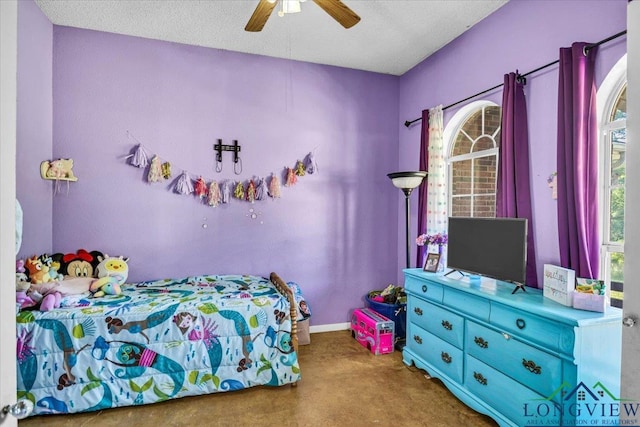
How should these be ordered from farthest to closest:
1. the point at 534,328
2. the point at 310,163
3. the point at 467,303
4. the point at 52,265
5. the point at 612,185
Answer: the point at 310,163 < the point at 52,265 < the point at 467,303 < the point at 612,185 < the point at 534,328

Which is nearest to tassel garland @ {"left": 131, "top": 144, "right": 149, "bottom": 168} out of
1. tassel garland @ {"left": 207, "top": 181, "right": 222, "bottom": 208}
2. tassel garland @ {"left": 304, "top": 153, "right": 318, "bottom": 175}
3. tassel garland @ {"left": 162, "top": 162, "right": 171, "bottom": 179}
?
tassel garland @ {"left": 162, "top": 162, "right": 171, "bottom": 179}

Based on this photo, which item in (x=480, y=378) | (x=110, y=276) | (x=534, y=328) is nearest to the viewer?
(x=534, y=328)

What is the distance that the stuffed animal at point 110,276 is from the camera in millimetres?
2643

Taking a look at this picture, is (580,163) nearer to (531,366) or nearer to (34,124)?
(531,366)

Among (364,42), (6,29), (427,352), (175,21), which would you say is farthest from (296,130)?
(6,29)

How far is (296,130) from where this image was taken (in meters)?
3.61

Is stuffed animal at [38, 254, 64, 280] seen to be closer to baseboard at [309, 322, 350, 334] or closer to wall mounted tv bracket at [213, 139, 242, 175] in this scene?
wall mounted tv bracket at [213, 139, 242, 175]

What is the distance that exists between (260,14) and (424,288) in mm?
2229

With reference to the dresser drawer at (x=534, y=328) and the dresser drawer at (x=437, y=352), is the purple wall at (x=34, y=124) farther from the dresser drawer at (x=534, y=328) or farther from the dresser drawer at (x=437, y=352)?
the dresser drawer at (x=534, y=328)

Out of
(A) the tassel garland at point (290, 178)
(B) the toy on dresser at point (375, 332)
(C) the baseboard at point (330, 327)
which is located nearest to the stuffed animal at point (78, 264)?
(A) the tassel garland at point (290, 178)

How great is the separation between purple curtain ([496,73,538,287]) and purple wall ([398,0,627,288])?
41 mm

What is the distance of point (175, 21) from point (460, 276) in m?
3.01

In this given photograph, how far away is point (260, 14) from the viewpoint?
7.09 feet

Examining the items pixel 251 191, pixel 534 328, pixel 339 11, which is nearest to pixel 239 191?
A: pixel 251 191
